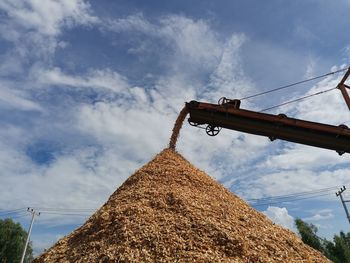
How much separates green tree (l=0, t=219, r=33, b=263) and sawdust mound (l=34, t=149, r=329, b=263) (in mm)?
38277

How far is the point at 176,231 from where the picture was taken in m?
7.96

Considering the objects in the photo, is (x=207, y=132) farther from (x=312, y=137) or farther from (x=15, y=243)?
(x=15, y=243)

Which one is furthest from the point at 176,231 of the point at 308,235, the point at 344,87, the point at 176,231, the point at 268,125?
the point at 308,235

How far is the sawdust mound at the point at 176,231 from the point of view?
7395mm

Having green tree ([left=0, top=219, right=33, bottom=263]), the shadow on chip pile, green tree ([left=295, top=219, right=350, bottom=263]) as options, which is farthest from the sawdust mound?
green tree ([left=0, top=219, right=33, bottom=263])

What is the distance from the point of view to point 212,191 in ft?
35.9

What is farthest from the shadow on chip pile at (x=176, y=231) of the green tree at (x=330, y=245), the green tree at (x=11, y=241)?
the green tree at (x=11, y=241)

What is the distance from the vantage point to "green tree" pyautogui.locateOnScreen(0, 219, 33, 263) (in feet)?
136

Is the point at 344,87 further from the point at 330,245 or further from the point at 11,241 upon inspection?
the point at 11,241

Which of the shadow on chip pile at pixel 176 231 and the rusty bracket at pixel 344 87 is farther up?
the rusty bracket at pixel 344 87

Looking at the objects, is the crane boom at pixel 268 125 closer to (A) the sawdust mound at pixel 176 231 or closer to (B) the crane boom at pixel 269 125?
(B) the crane boom at pixel 269 125

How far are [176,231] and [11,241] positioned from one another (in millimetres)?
42124

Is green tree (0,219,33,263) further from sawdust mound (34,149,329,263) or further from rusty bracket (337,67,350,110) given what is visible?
rusty bracket (337,67,350,110)

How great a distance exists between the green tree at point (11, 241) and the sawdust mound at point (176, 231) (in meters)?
38.3
